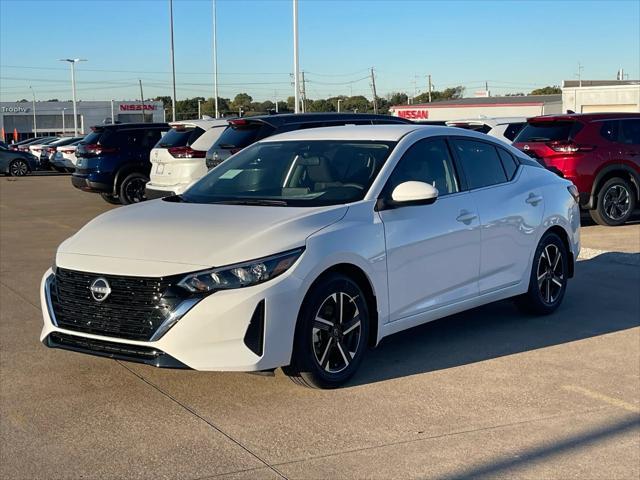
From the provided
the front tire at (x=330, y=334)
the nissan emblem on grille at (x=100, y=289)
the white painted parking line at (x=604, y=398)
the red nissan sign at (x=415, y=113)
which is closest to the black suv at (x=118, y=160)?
the nissan emblem on grille at (x=100, y=289)

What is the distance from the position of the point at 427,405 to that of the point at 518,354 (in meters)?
1.40

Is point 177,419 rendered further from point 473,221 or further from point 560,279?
point 560,279

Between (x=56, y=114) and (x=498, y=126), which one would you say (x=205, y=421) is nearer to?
(x=498, y=126)

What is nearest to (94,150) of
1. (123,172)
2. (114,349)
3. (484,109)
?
(123,172)

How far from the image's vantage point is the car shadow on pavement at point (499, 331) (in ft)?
19.5

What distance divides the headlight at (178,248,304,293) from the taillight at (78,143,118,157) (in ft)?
43.4

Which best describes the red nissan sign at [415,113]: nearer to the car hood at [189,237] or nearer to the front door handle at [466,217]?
the front door handle at [466,217]

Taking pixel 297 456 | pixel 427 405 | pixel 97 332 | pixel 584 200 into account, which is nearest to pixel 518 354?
pixel 427 405

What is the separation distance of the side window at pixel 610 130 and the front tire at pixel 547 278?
Result: 21.1ft

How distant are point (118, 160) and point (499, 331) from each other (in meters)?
12.2

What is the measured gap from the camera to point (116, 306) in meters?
4.91

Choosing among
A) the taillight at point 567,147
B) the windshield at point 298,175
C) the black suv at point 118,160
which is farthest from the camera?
the black suv at point 118,160

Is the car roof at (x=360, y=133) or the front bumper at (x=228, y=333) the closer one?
the front bumper at (x=228, y=333)

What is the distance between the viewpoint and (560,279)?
7.43 metres
